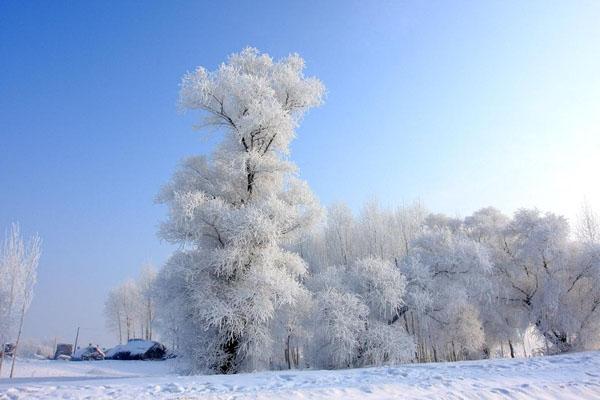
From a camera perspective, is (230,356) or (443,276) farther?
(443,276)

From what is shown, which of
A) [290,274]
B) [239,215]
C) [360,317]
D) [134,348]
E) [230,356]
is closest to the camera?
[239,215]

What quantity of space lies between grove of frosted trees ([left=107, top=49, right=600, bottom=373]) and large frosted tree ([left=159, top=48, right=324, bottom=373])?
54mm

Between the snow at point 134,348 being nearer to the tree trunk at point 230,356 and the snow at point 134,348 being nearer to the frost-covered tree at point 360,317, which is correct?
the frost-covered tree at point 360,317

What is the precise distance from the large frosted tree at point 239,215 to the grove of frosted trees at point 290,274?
54mm

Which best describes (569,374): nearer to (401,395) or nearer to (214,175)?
(401,395)

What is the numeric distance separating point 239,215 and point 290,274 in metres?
3.53

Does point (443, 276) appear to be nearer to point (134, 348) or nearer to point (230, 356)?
point (230, 356)

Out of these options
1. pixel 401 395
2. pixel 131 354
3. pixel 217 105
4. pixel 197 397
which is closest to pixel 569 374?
pixel 401 395

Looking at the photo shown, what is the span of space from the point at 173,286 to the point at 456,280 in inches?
639

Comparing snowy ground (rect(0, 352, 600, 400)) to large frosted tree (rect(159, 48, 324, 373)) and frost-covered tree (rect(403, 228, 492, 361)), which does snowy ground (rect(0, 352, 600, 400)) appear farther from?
frost-covered tree (rect(403, 228, 492, 361))

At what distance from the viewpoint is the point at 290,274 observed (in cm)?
1652

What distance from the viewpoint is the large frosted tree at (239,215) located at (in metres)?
14.7

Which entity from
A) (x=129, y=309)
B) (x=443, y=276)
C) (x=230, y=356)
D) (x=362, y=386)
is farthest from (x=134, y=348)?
(x=362, y=386)

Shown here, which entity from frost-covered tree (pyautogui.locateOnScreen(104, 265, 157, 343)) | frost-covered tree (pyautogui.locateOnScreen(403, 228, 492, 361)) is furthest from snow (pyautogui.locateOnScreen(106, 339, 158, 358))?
frost-covered tree (pyautogui.locateOnScreen(403, 228, 492, 361))
